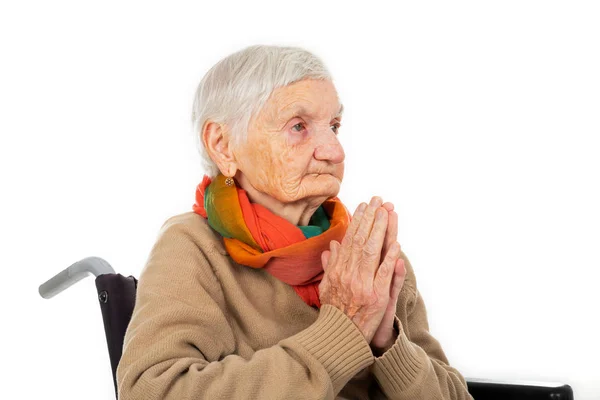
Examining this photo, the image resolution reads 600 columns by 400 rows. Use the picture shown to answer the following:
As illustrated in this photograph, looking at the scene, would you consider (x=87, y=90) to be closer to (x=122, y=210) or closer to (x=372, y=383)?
(x=122, y=210)

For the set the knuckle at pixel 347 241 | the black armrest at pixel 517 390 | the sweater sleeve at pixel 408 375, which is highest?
the knuckle at pixel 347 241

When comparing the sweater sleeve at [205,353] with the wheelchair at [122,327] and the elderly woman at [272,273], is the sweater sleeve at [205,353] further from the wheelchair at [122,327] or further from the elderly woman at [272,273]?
the wheelchair at [122,327]

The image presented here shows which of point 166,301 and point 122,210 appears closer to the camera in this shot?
point 166,301

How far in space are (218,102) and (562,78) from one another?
71.8 inches

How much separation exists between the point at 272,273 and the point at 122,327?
41 cm

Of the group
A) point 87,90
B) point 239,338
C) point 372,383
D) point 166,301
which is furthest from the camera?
point 87,90

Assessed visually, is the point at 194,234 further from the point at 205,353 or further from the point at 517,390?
the point at 517,390

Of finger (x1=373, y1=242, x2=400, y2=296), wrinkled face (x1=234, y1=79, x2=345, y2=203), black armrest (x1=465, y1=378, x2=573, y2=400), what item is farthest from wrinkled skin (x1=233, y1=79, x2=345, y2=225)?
black armrest (x1=465, y1=378, x2=573, y2=400)

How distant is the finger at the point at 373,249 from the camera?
5.71ft

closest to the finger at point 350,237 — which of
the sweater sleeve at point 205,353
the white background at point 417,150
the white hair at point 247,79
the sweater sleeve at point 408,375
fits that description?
the sweater sleeve at point 205,353

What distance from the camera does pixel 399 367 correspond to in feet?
6.04

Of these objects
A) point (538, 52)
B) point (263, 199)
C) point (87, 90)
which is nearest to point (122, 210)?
point (87, 90)

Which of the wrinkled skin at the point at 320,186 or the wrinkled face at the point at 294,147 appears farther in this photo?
the wrinkled face at the point at 294,147

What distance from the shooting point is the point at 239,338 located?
1.87 metres
